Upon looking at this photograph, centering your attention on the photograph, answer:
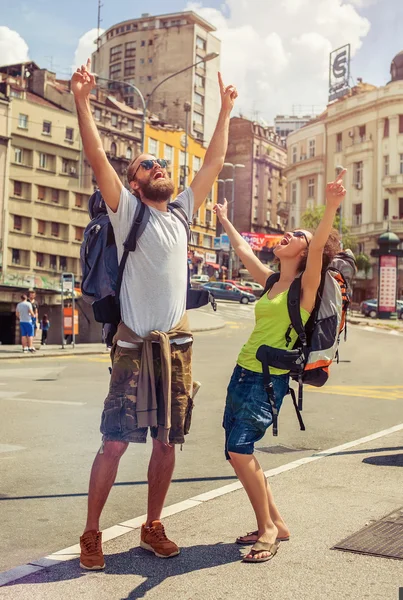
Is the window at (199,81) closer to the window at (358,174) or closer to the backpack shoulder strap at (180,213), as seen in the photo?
the window at (358,174)

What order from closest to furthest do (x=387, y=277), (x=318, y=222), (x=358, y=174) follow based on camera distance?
1. (x=387, y=277)
2. (x=318, y=222)
3. (x=358, y=174)

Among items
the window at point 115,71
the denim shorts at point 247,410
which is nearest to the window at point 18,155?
the window at point 115,71

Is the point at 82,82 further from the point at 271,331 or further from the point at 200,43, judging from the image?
the point at 200,43

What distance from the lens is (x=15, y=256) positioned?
59.3 meters

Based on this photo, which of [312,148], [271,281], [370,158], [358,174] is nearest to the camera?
[271,281]

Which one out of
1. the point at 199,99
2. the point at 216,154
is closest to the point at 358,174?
the point at 199,99

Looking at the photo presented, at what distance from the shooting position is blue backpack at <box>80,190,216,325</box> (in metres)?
4.20

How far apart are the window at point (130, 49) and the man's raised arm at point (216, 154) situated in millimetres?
96506

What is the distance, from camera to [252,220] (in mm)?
100438

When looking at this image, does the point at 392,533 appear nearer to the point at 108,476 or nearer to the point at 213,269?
the point at 108,476

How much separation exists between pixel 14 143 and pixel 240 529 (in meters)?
57.3

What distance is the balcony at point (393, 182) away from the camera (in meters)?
73.5

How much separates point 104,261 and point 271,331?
92cm

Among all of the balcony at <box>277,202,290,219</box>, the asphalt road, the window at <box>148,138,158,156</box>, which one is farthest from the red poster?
the balcony at <box>277,202,290,219</box>
